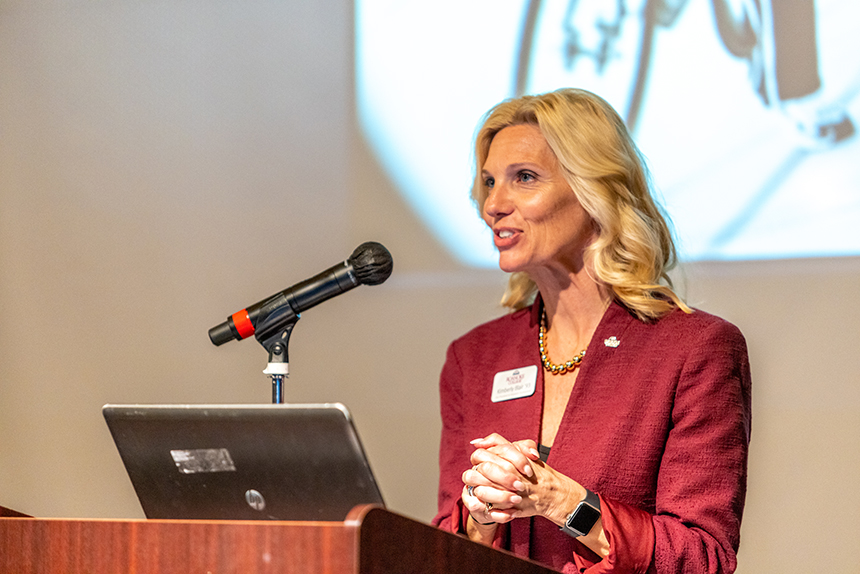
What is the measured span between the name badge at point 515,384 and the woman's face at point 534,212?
0.23 m

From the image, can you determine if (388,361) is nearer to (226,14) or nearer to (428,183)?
(428,183)

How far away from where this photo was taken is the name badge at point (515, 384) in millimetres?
1939

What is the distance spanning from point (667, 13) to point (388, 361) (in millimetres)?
1493

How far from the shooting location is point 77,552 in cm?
101

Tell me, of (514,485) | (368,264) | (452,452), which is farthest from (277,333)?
(452,452)

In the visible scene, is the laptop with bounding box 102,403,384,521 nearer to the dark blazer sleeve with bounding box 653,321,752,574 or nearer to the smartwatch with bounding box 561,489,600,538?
the smartwatch with bounding box 561,489,600,538

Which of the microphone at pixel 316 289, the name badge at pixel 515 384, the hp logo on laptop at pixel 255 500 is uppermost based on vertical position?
the microphone at pixel 316 289

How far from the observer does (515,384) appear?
6.45 feet

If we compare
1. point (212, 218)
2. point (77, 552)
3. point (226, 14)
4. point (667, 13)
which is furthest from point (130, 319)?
point (77, 552)

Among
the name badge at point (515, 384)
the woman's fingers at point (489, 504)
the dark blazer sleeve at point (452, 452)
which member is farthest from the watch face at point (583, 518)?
the name badge at point (515, 384)

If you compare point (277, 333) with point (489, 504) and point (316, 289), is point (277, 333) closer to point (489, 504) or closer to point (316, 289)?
point (316, 289)

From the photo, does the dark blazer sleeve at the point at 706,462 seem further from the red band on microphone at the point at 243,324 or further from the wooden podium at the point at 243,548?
the red band on microphone at the point at 243,324

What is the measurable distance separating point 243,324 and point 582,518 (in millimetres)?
695

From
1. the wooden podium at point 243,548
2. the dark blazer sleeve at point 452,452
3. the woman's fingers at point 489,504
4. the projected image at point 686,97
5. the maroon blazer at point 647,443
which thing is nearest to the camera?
the wooden podium at point 243,548
